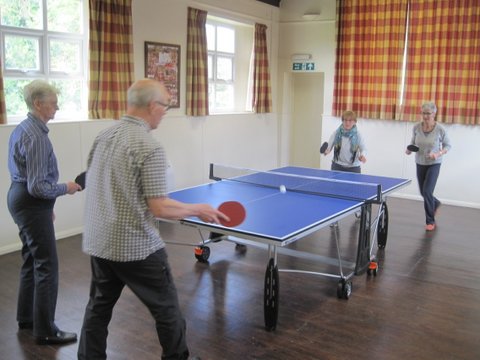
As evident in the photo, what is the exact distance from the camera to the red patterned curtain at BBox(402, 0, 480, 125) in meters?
7.09

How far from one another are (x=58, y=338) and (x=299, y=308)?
1.65 metres

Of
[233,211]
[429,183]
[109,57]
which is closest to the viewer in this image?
[233,211]

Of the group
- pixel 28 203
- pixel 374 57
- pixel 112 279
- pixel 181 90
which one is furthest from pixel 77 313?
pixel 374 57

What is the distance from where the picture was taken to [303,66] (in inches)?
339

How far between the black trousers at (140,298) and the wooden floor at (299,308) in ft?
1.89

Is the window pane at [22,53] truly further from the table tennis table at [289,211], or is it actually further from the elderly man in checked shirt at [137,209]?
the elderly man in checked shirt at [137,209]

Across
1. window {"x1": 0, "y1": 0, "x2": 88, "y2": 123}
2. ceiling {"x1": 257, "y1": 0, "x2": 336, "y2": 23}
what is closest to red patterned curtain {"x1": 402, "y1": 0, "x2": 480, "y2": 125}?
ceiling {"x1": 257, "y1": 0, "x2": 336, "y2": 23}

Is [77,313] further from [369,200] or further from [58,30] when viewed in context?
[58,30]

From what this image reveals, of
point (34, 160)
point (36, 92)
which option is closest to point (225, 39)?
point (36, 92)

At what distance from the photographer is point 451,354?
3.10 meters

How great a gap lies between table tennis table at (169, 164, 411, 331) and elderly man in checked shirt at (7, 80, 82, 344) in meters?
0.89

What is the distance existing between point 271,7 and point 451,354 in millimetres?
6718

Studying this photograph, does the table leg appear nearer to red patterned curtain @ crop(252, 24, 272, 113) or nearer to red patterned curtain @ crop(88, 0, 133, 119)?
red patterned curtain @ crop(88, 0, 133, 119)

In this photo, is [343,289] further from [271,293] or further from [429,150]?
[429,150]
